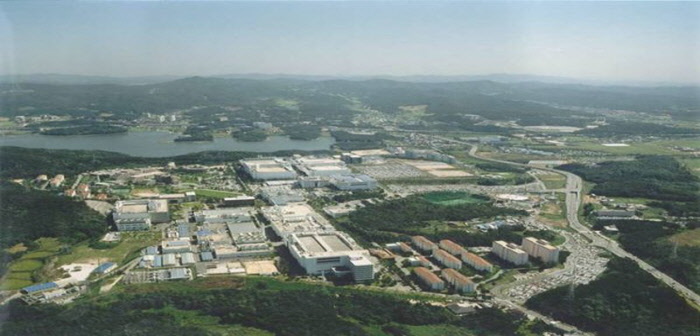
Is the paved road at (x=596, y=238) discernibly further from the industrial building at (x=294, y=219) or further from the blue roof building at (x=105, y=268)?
the blue roof building at (x=105, y=268)

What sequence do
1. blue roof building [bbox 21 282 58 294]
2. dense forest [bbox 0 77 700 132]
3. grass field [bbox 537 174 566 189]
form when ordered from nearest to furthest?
blue roof building [bbox 21 282 58 294] < grass field [bbox 537 174 566 189] < dense forest [bbox 0 77 700 132]

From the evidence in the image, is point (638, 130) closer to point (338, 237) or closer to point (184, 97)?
point (338, 237)

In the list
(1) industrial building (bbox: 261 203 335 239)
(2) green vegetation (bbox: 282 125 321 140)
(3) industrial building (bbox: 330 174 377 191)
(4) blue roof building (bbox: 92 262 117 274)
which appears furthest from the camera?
(2) green vegetation (bbox: 282 125 321 140)

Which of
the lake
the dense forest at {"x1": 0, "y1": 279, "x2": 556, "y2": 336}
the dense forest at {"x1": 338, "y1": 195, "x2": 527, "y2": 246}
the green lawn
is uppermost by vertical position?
the dense forest at {"x1": 0, "y1": 279, "x2": 556, "y2": 336}

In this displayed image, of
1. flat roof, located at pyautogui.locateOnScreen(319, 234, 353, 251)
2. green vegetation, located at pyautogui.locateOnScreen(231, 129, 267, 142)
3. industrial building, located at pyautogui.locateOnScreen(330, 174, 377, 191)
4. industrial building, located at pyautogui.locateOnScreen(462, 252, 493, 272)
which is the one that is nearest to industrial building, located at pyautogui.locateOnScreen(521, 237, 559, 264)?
industrial building, located at pyautogui.locateOnScreen(462, 252, 493, 272)

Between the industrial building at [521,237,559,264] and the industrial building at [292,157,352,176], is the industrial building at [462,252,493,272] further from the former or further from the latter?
the industrial building at [292,157,352,176]

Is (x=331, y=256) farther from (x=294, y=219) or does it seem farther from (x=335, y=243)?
Result: (x=294, y=219)
